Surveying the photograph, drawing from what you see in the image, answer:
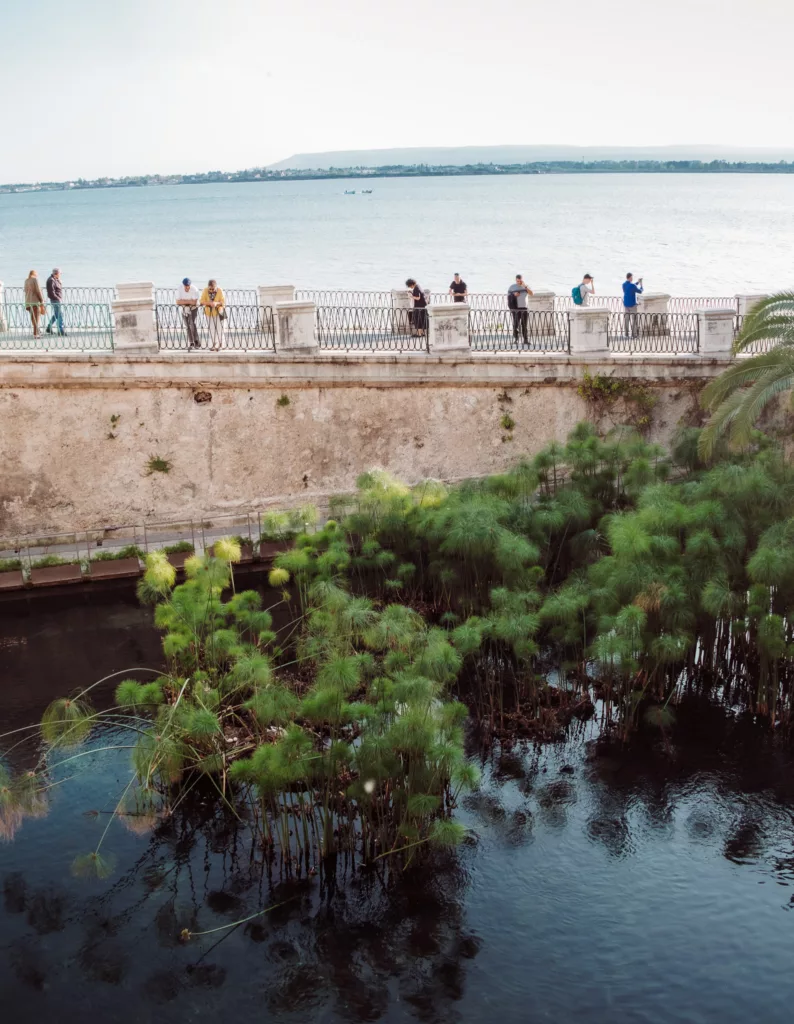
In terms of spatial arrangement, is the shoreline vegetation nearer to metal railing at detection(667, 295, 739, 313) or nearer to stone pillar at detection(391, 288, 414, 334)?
stone pillar at detection(391, 288, 414, 334)

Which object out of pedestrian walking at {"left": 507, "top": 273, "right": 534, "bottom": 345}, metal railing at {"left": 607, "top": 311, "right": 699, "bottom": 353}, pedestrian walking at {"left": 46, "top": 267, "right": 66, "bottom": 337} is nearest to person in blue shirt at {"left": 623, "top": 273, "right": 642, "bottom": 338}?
metal railing at {"left": 607, "top": 311, "right": 699, "bottom": 353}

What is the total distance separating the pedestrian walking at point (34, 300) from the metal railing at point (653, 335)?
9088 mm

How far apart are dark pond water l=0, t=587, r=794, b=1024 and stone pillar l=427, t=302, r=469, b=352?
746 centimetres

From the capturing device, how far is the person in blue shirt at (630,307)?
753 inches

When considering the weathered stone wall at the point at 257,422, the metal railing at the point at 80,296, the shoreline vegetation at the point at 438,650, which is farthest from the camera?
the metal railing at the point at 80,296

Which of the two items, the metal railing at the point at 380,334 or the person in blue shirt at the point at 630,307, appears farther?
the person in blue shirt at the point at 630,307

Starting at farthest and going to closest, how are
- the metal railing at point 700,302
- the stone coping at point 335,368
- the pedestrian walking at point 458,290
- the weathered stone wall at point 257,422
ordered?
the metal railing at point 700,302 → the pedestrian walking at point 458,290 → the weathered stone wall at point 257,422 → the stone coping at point 335,368

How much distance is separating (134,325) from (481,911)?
33.9ft

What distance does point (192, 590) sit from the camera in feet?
43.1

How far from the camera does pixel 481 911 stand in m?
9.77

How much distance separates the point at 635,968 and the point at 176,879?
4.14m

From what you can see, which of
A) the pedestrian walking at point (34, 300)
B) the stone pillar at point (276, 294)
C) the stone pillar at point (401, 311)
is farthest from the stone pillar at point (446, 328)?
the pedestrian walking at point (34, 300)

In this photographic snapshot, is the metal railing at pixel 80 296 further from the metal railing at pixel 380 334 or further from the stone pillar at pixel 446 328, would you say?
the stone pillar at pixel 446 328

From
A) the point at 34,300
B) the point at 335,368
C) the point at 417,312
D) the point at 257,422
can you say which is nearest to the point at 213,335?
the point at 257,422
